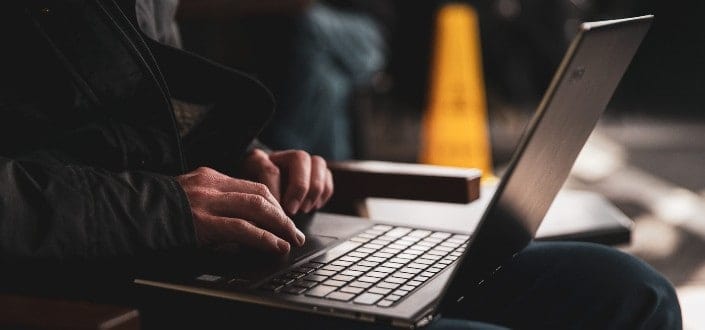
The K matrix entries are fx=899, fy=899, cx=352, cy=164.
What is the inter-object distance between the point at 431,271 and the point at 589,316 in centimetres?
19

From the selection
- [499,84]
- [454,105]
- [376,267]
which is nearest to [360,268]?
[376,267]

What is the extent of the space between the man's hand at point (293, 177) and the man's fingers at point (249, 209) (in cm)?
18

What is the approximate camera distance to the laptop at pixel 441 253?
77 cm

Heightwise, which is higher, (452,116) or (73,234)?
(73,234)

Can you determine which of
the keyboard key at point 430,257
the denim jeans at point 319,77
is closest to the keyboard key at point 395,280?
the keyboard key at point 430,257

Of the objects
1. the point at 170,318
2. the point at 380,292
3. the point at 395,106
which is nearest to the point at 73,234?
the point at 170,318

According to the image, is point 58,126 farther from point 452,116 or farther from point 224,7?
point 452,116

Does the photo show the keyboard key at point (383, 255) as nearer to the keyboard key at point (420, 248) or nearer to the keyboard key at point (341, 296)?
the keyboard key at point (420, 248)

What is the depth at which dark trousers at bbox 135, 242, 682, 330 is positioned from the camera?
0.97 metres

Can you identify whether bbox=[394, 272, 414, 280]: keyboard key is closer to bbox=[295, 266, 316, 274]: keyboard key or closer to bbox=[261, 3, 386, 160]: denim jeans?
bbox=[295, 266, 316, 274]: keyboard key

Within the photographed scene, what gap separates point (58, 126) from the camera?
3.38 feet

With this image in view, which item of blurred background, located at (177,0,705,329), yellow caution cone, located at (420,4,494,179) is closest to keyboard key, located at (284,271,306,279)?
blurred background, located at (177,0,705,329)

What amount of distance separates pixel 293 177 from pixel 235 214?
0.21 m

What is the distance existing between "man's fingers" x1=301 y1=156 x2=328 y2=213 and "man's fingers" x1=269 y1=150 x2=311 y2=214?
0.4 inches
